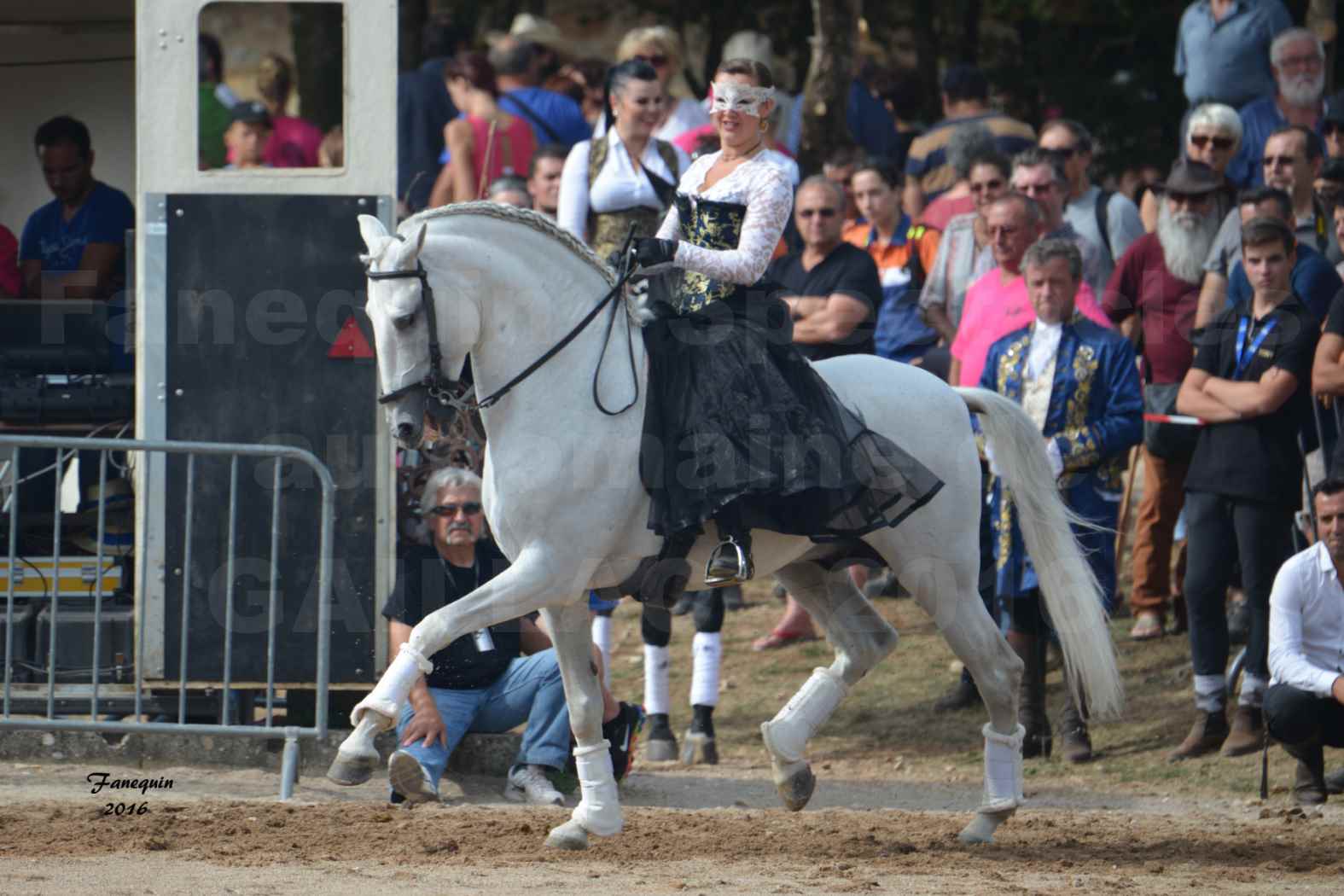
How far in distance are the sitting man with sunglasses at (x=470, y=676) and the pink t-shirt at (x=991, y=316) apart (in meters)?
2.48

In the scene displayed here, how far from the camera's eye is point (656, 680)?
9367mm

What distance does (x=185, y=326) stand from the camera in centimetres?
829

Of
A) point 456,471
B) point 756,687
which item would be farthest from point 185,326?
point 756,687

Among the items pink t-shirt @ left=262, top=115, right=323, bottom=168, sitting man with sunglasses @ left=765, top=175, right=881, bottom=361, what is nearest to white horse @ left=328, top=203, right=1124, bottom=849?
sitting man with sunglasses @ left=765, top=175, right=881, bottom=361

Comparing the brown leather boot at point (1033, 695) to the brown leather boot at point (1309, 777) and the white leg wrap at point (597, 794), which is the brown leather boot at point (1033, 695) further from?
the white leg wrap at point (597, 794)

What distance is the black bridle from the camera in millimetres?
6441

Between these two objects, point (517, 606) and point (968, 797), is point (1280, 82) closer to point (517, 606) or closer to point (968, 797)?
point (968, 797)

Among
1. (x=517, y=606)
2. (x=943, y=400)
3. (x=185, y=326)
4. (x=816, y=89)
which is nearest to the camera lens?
(x=517, y=606)

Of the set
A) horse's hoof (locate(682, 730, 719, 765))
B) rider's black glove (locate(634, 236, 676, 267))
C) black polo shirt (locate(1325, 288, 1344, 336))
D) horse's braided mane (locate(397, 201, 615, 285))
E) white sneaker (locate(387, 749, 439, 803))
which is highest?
horse's braided mane (locate(397, 201, 615, 285))

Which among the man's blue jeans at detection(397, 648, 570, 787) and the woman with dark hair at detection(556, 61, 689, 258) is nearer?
the man's blue jeans at detection(397, 648, 570, 787)

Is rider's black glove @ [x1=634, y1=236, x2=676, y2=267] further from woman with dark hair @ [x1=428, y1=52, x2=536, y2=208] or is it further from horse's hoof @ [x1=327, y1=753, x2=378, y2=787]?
woman with dark hair @ [x1=428, y1=52, x2=536, y2=208]

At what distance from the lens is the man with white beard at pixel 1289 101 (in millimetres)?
11500

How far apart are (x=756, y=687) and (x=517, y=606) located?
4.22 meters

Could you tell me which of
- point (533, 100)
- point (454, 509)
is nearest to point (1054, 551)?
point (454, 509)
